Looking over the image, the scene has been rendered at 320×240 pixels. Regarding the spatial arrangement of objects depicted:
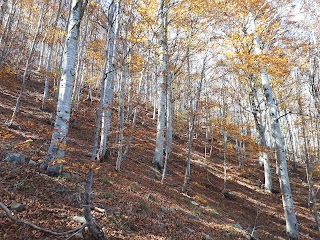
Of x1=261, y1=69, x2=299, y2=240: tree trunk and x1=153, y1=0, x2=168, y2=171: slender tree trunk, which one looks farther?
x1=153, y1=0, x2=168, y2=171: slender tree trunk

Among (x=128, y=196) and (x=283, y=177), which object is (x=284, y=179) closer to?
(x=283, y=177)

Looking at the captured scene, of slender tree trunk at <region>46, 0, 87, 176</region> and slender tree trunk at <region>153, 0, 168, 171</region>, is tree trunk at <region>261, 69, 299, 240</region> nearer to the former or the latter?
slender tree trunk at <region>153, 0, 168, 171</region>

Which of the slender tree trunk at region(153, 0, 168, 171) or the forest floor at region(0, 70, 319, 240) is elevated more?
the slender tree trunk at region(153, 0, 168, 171)

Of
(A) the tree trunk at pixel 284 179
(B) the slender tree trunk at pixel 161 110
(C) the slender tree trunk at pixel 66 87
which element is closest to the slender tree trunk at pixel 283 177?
(A) the tree trunk at pixel 284 179

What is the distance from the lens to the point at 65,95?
5.09m

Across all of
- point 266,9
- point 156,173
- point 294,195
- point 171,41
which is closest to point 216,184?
point 156,173

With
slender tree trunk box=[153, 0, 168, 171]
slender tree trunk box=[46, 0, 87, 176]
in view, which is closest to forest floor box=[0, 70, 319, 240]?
slender tree trunk box=[46, 0, 87, 176]

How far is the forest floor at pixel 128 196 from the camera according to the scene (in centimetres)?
416

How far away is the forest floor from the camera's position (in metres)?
4.16

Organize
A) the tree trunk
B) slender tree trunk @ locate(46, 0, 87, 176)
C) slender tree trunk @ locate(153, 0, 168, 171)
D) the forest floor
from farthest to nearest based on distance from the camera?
slender tree trunk @ locate(153, 0, 168, 171)
the tree trunk
slender tree trunk @ locate(46, 0, 87, 176)
the forest floor

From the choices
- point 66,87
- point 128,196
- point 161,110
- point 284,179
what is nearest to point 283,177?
point 284,179

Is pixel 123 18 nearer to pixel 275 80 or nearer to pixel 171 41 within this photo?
pixel 171 41

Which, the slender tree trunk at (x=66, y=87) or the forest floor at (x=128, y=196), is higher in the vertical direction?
the slender tree trunk at (x=66, y=87)

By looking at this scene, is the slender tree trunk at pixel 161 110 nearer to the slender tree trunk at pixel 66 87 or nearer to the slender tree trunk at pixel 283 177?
the slender tree trunk at pixel 283 177
